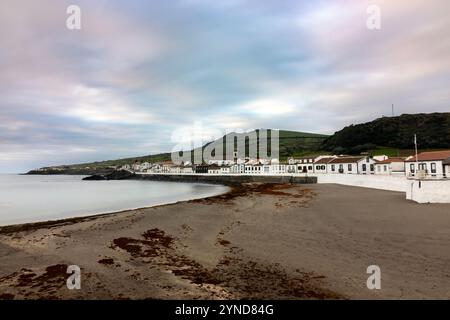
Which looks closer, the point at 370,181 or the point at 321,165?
the point at 370,181

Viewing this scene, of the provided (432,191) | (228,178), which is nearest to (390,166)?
(432,191)

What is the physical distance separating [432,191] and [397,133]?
9324cm

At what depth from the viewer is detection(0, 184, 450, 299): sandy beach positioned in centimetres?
728

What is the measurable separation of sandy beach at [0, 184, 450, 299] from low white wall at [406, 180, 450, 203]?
285 cm

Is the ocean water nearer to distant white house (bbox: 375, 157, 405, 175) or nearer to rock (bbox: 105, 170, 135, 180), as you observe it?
distant white house (bbox: 375, 157, 405, 175)

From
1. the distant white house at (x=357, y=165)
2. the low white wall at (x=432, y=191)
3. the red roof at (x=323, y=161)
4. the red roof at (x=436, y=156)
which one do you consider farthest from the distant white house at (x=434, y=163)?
the red roof at (x=323, y=161)

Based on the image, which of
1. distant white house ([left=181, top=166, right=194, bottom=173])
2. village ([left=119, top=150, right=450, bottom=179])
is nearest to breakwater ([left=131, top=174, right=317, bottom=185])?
village ([left=119, top=150, right=450, bottom=179])

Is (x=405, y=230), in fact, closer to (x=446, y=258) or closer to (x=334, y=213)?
(x=446, y=258)

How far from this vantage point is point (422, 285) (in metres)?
7.36

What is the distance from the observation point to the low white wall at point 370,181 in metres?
29.6

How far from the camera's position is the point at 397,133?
339 feet

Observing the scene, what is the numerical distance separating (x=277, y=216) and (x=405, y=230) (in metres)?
6.73

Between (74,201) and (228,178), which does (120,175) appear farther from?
(74,201)
